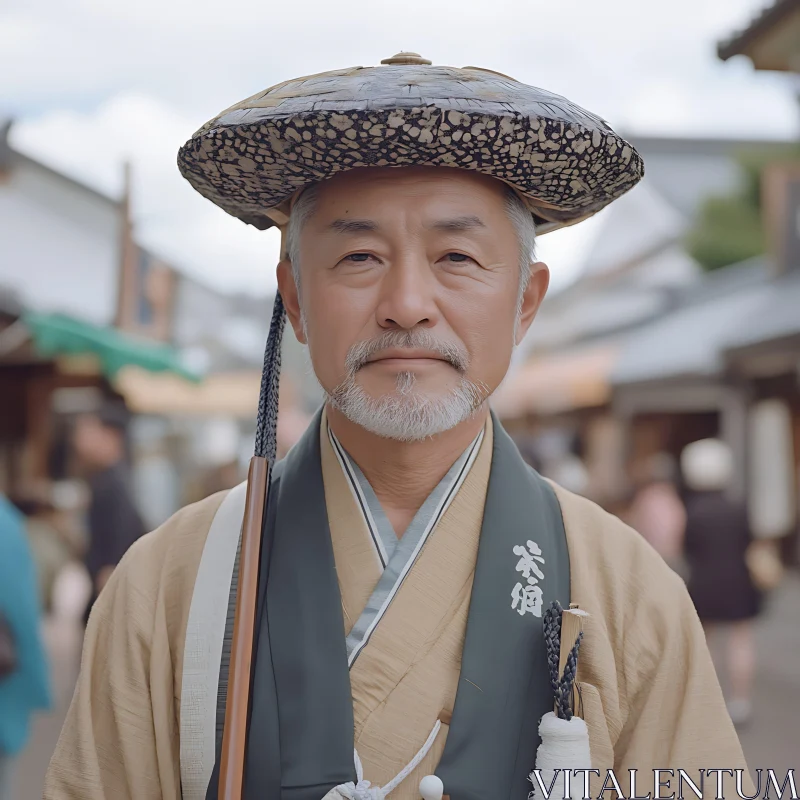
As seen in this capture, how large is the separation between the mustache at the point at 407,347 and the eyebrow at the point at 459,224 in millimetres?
197

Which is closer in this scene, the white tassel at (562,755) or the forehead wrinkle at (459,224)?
the white tassel at (562,755)

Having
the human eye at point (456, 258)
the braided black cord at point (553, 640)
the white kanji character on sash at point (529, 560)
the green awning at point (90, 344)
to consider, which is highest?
the green awning at point (90, 344)

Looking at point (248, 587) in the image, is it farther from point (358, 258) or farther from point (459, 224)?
point (459, 224)

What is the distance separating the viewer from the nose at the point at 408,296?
1698 mm

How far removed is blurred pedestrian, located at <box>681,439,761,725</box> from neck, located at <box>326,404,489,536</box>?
14.8 feet

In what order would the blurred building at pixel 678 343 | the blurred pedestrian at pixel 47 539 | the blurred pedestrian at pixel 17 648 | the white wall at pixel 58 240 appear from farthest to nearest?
the white wall at pixel 58 240 → the blurred building at pixel 678 343 → the blurred pedestrian at pixel 47 539 → the blurred pedestrian at pixel 17 648

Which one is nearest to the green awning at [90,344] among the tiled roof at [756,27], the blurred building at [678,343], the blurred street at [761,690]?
the blurred street at [761,690]

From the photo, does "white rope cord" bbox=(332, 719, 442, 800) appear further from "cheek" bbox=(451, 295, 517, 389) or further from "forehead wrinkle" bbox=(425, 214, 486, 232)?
"forehead wrinkle" bbox=(425, 214, 486, 232)

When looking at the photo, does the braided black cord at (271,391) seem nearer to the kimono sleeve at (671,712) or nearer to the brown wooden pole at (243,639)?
the brown wooden pole at (243,639)

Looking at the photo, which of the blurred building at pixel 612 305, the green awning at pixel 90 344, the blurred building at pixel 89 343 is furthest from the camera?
the blurred building at pixel 612 305

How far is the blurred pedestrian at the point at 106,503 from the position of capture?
5.14 metres

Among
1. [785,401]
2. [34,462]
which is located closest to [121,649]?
[34,462]

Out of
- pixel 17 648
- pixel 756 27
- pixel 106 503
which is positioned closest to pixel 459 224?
pixel 17 648

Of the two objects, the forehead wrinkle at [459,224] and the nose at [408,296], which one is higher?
the forehead wrinkle at [459,224]
